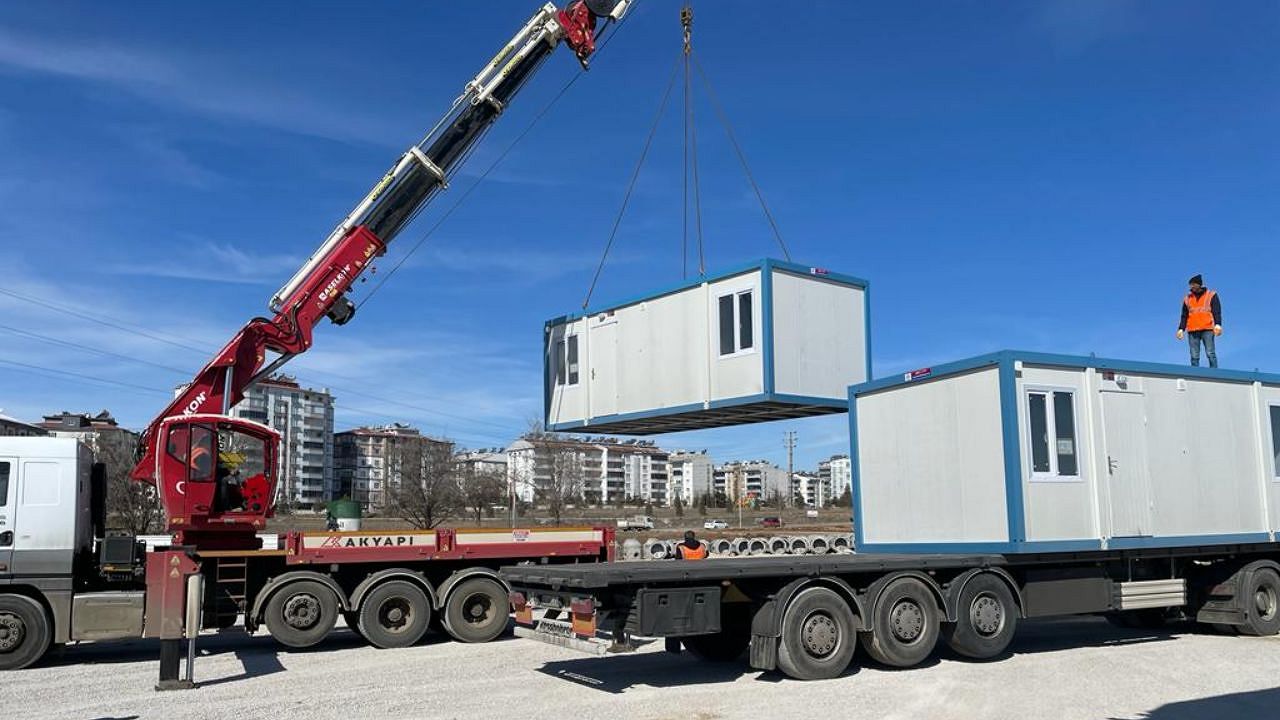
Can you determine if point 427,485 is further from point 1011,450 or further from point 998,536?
point 1011,450

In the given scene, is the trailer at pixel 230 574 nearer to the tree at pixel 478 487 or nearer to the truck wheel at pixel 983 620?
the truck wheel at pixel 983 620

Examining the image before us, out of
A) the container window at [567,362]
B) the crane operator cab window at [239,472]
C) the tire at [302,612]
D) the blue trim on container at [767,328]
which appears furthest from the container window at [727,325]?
the crane operator cab window at [239,472]

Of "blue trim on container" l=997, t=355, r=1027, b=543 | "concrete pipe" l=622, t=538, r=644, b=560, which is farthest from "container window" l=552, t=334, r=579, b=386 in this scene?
"concrete pipe" l=622, t=538, r=644, b=560

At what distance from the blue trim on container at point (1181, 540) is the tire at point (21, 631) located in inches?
482

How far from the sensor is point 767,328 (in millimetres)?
12383

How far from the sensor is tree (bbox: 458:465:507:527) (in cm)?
5430

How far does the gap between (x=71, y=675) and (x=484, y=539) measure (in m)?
5.15

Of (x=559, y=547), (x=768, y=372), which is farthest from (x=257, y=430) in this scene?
(x=768, y=372)

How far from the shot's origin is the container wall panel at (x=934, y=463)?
38.7ft

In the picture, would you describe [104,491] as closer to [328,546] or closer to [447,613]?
[328,546]

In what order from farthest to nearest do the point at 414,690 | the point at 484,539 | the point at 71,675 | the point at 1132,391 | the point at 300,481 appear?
the point at 300,481 < the point at 484,539 < the point at 1132,391 < the point at 71,675 < the point at 414,690

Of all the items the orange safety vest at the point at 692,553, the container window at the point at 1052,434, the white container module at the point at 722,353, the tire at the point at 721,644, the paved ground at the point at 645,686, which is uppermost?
the white container module at the point at 722,353

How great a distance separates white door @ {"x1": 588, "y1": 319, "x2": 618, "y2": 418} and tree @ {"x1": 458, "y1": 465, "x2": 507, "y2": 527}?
37.5 meters

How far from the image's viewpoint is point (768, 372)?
1238 centimetres
